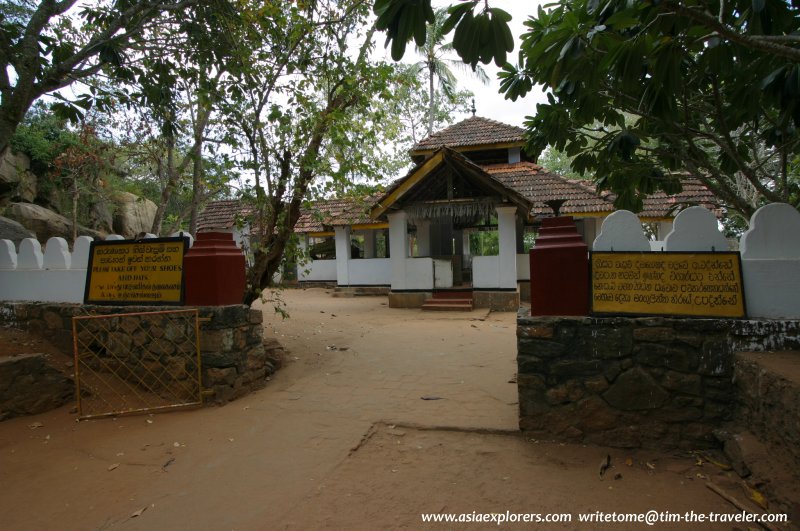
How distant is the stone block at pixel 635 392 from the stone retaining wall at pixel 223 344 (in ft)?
12.7

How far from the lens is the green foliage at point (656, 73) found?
2.58m

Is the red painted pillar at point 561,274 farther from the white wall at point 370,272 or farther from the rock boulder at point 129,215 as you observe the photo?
the rock boulder at point 129,215

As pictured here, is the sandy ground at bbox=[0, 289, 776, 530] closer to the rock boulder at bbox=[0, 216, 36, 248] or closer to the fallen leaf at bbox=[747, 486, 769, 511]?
the fallen leaf at bbox=[747, 486, 769, 511]

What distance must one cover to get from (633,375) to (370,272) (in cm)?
1374

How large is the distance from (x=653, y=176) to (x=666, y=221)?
9.13 m

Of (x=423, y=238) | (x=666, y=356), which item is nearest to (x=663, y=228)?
(x=423, y=238)

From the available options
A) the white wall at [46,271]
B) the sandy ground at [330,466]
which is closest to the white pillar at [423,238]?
the sandy ground at [330,466]

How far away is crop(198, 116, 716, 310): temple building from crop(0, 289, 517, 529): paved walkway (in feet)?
14.9

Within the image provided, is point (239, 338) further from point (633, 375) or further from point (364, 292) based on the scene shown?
point (364, 292)

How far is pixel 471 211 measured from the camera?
38.4ft

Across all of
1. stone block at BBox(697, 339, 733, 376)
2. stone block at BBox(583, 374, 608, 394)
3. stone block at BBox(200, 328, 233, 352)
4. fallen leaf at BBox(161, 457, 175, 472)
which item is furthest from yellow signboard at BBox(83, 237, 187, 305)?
stone block at BBox(697, 339, 733, 376)

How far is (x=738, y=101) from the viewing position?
144 inches

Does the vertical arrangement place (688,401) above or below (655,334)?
below

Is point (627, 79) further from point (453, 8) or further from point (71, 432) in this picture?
point (71, 432)
